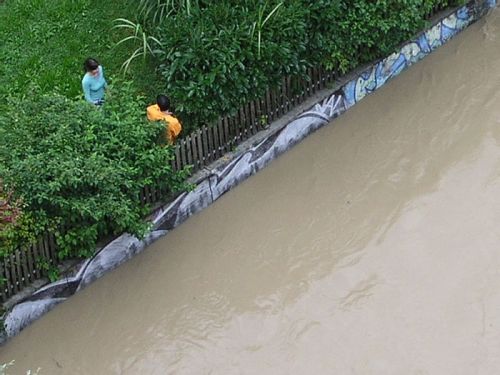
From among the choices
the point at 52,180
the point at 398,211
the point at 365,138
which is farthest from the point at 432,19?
the point at 52,180

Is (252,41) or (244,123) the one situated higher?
(252,41)

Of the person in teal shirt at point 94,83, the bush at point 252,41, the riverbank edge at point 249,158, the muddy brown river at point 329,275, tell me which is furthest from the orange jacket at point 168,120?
the muddy brown river at point 329,275

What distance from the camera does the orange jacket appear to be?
10.5 m

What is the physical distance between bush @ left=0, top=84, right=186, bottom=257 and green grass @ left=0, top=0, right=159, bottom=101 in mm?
1364

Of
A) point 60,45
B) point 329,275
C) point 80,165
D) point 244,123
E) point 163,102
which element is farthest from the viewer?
point 60,45

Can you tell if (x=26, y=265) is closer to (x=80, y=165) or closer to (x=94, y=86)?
(x=80, y=165)

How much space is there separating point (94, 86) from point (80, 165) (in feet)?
5.47

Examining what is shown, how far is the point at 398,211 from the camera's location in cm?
1087

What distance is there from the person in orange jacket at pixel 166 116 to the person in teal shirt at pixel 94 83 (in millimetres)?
703

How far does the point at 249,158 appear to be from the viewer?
11.2 metres

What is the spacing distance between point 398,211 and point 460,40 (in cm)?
361

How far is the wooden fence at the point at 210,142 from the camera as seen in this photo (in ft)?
31.1

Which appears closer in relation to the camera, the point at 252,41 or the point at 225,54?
the point at 225,54

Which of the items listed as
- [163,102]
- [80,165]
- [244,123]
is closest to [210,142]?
[244,123]
